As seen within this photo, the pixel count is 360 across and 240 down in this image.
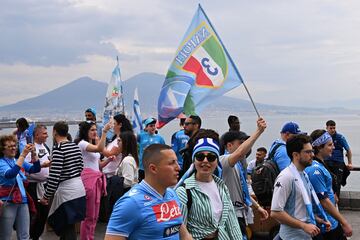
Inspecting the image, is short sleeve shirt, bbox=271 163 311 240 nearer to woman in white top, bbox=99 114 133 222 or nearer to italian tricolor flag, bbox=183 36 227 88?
italian tricolor flag, bbox=183 36 227 88

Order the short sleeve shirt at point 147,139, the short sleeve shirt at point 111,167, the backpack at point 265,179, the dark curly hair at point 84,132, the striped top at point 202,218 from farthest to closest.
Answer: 1. the short sleeve shirt at point 147,139
2. the short sleeve shirt at point 111,167
3. the dark curly hair at point 84,132
4. the backpack at point 265,179
5. the striped top at point 202,218

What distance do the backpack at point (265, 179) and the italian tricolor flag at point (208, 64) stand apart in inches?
49.7

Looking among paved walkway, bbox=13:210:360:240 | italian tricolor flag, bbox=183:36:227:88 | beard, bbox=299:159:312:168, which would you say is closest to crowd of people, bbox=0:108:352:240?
beard, bbox=299:159:312:168

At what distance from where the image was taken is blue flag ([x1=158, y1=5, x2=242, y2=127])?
6.61m

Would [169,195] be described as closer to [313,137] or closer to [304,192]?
[304,192]

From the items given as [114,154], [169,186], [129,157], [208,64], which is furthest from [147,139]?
[169,186]

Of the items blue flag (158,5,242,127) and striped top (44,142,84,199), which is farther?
blue flag (158,5,242,127)

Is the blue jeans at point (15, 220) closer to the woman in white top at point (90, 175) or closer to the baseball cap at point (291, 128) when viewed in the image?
the woman in white top at point (90, 175)

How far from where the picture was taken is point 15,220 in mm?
5621

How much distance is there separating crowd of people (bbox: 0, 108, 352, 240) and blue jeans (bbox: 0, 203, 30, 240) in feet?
0.04

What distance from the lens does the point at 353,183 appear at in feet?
38.9

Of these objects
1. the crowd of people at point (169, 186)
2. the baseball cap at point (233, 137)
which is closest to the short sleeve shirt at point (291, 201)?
the crowd of people at point (169, 186)

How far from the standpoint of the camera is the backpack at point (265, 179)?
5.82 meters

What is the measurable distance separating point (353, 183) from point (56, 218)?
841 cm
